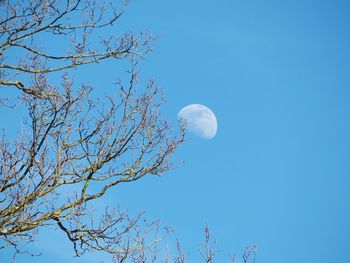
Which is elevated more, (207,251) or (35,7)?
(35,7)

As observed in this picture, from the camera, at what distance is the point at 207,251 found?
11227 millimetres

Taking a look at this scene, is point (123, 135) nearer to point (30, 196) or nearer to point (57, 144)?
point (57, 144)

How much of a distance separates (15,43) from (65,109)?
1.31 metres

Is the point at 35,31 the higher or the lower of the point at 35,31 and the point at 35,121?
the higher

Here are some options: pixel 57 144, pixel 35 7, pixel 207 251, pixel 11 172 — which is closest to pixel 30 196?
pixel 11 172

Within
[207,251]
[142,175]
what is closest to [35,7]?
[142,175]

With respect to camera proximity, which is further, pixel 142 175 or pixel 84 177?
pixel 142 175

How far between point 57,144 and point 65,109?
712 mm

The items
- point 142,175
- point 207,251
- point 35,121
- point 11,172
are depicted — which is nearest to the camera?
point 11,172

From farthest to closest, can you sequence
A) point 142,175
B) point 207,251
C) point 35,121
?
point 207,251
point 142,175
point 35,121

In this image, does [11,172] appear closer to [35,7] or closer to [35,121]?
[35,121]

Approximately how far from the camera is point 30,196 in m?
4.64

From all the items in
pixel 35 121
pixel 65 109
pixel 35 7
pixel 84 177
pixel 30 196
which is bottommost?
pixel 30 196

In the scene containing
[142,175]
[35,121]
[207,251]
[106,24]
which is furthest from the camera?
[207,251]
